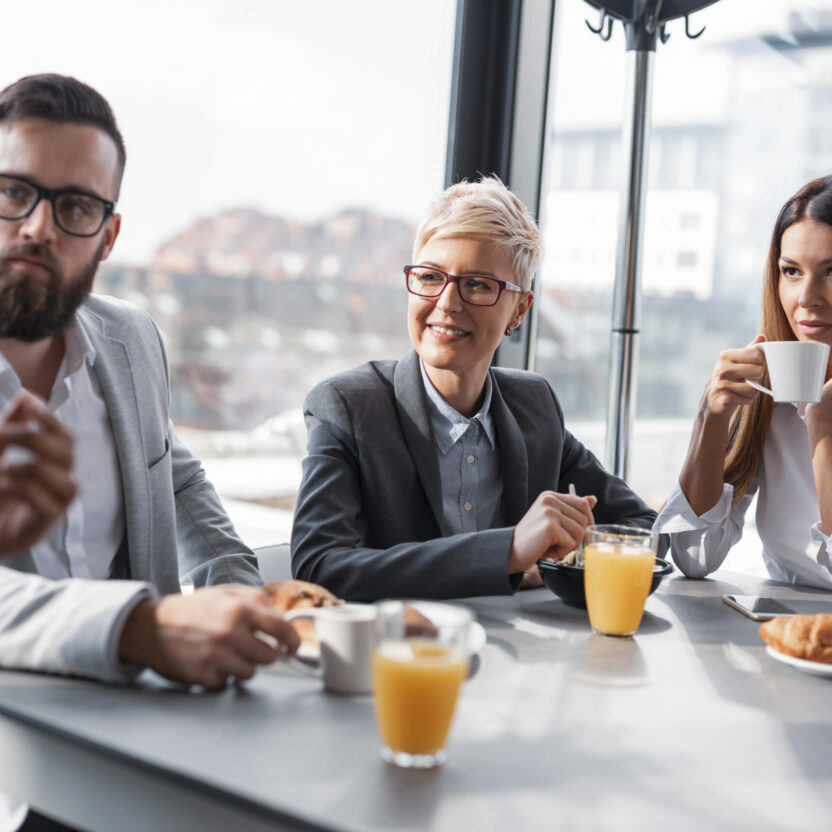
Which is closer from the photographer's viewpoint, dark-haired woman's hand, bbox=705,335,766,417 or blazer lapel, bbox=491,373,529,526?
dark-haired woman's hand, bbox=705,335,766,417

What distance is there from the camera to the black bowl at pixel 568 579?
1.35 metres

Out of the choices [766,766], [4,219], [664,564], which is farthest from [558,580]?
[4,219]

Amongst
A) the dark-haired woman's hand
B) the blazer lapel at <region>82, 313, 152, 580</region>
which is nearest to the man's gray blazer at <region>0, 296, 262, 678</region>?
the blazer lapel at <region>82, 313, 152, 580</region>

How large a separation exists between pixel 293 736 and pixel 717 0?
194 cm

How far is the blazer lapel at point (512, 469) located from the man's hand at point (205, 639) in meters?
0.88

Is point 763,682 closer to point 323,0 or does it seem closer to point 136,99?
point 136,99

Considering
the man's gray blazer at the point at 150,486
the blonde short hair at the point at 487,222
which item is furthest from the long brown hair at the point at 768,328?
the man's gray blazer at the point at 150,486

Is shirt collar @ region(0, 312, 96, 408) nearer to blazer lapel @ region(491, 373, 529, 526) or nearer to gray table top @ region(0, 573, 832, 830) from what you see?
gray table top @ region(0, 573, 832, 830)

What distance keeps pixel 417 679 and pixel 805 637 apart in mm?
579

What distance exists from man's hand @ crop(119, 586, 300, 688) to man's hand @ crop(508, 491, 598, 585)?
0.50 metres

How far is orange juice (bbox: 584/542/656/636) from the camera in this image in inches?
48.6

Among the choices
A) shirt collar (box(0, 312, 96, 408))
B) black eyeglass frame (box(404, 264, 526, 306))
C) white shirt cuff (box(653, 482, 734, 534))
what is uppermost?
black eyeglass frame (box(404, 264, 526, 306))

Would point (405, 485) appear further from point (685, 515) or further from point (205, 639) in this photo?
point (205, 639)

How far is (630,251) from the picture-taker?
222cm
